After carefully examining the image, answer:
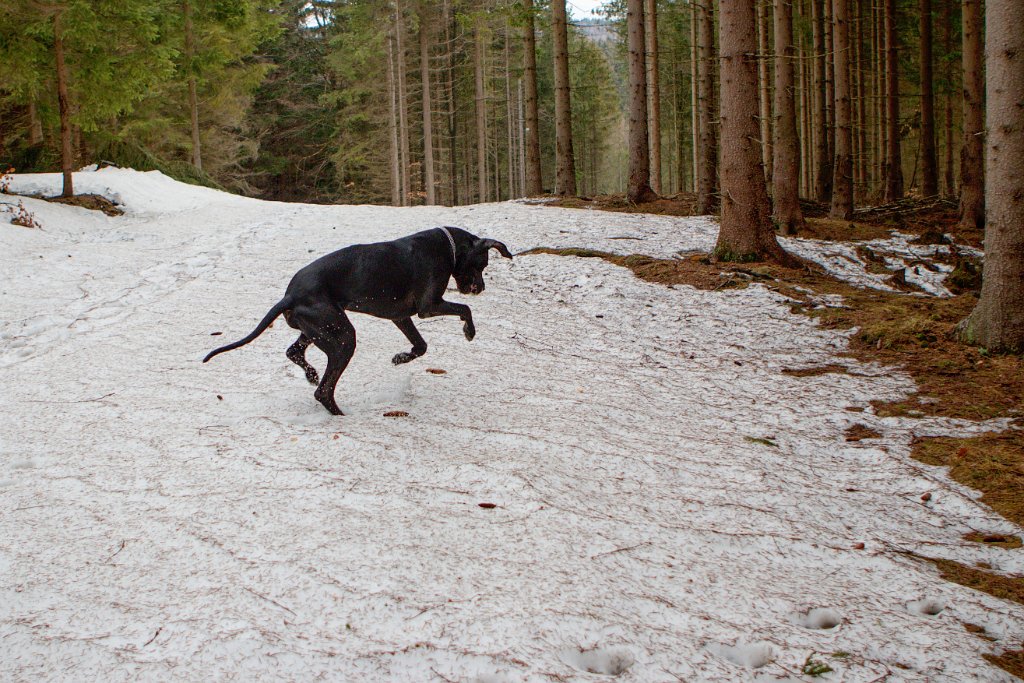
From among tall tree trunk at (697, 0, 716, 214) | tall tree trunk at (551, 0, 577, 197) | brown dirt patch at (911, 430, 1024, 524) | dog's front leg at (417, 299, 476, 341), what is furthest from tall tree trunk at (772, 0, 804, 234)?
dog's front leg at (417, 299, 476, 341)

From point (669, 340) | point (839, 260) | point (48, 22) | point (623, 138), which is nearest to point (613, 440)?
point (669, 340)

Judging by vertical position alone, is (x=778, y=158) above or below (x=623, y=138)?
below

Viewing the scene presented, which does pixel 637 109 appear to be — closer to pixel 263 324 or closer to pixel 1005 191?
pixel 1005 191

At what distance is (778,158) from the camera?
1202cm

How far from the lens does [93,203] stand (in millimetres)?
15156

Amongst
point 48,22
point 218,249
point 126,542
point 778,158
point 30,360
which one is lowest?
point 126,542

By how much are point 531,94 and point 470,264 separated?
1342 centimetres

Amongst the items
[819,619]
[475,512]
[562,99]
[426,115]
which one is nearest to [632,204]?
[562,99]

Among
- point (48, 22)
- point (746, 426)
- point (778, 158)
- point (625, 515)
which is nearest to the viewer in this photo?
point (625, 515)

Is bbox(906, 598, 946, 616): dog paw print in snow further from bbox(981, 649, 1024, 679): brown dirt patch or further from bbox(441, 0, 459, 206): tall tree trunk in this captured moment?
bbox(441, 0, 459, 206): tall tree trunk

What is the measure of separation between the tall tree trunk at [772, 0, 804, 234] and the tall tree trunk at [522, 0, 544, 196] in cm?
582

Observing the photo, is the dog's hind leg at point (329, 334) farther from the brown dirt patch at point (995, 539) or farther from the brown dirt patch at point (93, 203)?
the brown dirt patch at point (93, 203)

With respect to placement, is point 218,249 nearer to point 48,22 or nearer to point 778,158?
point 48,22

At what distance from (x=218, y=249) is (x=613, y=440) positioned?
838 cm
